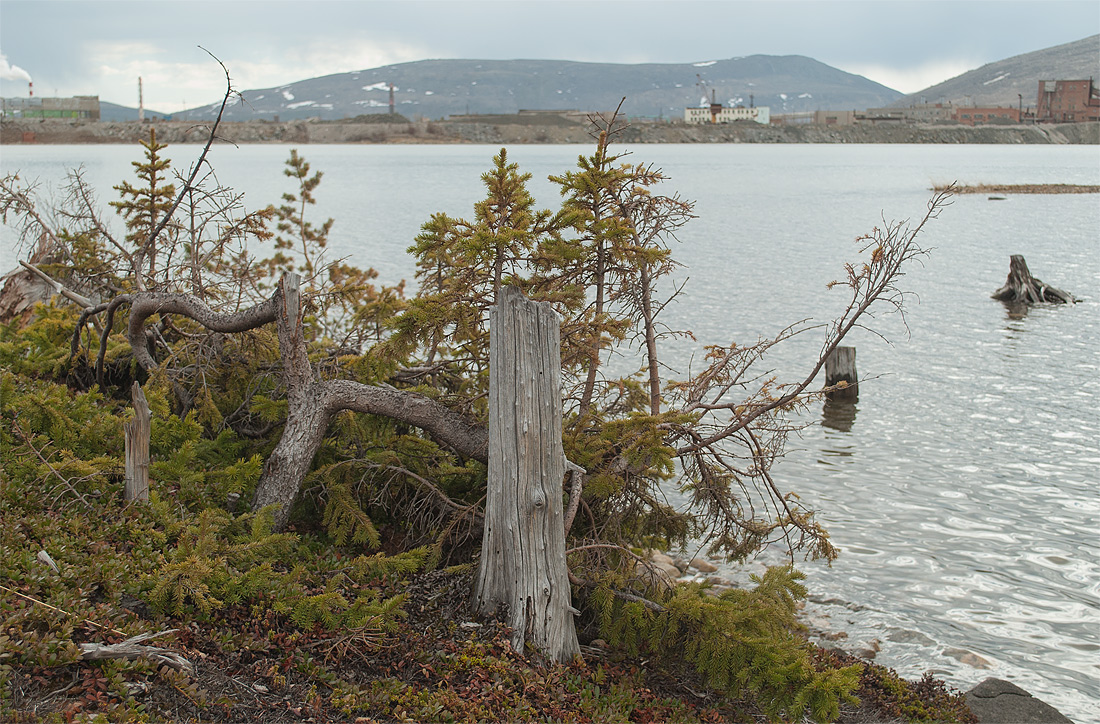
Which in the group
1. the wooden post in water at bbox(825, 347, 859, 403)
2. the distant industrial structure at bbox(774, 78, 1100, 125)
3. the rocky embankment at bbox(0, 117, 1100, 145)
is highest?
the distant industrial structure at bbox(774, 78, 1100, 125)

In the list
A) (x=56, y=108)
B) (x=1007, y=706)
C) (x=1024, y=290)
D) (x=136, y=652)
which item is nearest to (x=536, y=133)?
Answer: (x=56, y=108)

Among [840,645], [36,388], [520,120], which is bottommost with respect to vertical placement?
[840,645]

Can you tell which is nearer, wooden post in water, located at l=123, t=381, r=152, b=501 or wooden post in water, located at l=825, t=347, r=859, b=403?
wooden post in water, located at l=123, t=381, r=152, b=501

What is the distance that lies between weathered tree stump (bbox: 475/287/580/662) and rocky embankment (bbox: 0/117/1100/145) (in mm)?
119845

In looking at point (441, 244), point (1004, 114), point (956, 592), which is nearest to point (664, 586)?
point (441, 244)

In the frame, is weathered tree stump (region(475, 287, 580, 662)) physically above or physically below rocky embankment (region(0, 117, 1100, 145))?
below

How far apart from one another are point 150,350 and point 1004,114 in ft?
695

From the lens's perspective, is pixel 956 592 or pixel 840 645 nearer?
pixel 840 645

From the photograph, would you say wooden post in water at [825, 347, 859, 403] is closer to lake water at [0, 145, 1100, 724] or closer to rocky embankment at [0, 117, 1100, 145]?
lake water at [0, 145, 1100, 724]

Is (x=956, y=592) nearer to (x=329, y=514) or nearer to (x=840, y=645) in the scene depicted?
(x=840, y=645)

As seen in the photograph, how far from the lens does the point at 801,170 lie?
289 feet

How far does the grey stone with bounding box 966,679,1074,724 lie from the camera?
20.5ft

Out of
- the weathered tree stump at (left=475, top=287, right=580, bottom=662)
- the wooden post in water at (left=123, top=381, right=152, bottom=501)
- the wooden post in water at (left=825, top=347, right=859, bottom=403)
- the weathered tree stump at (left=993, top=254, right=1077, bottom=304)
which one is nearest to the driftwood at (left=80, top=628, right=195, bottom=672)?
the wooden post in water at (left=123, top=381, right=152, bottom=501)

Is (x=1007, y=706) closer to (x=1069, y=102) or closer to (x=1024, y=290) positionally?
(x=1024, y=290)
